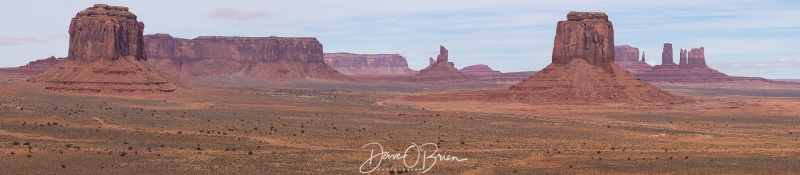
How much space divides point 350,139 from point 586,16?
7542 cm

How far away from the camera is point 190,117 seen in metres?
76.1

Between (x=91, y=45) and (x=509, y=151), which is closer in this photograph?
(x=509, y=151)

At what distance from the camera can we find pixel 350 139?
57.6 metres

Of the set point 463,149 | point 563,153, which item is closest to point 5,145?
point 463,149

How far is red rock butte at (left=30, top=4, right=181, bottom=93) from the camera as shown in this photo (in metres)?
114

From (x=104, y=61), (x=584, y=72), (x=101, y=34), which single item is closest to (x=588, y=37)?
(x=584, y=72)

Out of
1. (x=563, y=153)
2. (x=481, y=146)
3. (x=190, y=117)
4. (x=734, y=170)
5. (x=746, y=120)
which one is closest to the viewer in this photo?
(x=734, y=170)

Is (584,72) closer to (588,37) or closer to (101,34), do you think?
(588,37)

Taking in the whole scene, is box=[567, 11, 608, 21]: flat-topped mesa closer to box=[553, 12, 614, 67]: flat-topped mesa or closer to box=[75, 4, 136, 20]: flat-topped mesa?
box=[553, 12, 614, 67]: flat-topped mesa

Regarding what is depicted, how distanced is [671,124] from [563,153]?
36.5m

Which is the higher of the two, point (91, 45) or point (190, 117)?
point (91, 45)

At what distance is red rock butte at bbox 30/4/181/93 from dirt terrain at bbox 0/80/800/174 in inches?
561

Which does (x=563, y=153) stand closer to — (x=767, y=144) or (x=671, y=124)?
(x=767, y=144)

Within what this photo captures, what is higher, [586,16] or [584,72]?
[586,16]
